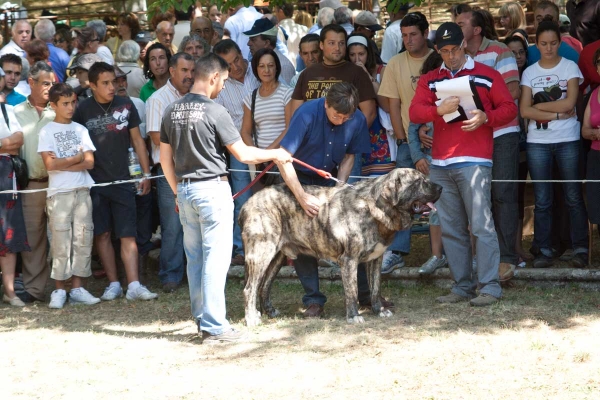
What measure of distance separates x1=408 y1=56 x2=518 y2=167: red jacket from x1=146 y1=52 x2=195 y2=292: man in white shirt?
276 cm

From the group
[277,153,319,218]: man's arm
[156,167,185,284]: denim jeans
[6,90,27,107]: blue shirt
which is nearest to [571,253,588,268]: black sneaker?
[277,153,319,218]: man's arm

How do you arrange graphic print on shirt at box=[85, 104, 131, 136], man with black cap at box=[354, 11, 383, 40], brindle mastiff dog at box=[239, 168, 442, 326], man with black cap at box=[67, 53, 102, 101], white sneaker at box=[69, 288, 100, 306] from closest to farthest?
brindle mastiff dog at box=[239, 168, 442, 326] → white sneaker at box=[69, 288, 100, 306] → graphic print on shirt at box=[85, 104, 131, 136] → man with black cap at box=[67, 53, 102, 101] → man with black cap at box=[354, 11, 383, 40]

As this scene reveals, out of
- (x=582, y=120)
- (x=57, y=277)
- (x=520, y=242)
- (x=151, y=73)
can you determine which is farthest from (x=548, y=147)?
(x=57, y=277)

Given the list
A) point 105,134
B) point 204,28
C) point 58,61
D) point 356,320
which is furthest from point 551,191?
point 58,61

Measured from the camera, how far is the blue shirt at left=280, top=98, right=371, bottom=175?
8.30 metres

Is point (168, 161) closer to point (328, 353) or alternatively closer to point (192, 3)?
point (328, 353)

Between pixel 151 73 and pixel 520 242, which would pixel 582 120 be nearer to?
pixel 520 242

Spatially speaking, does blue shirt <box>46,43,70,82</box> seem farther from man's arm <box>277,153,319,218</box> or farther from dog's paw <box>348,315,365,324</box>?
dog's paw <box>348,315,365,324</box>

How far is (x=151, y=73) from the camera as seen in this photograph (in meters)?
10.9

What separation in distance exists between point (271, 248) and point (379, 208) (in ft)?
3.36

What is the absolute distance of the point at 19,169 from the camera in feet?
31.8

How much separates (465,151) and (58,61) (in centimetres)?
709

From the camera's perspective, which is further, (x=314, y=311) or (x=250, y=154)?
(x=314, y=311)

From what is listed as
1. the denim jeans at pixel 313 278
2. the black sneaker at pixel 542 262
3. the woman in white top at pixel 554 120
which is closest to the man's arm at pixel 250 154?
the denim jeans at pixel 313 278
